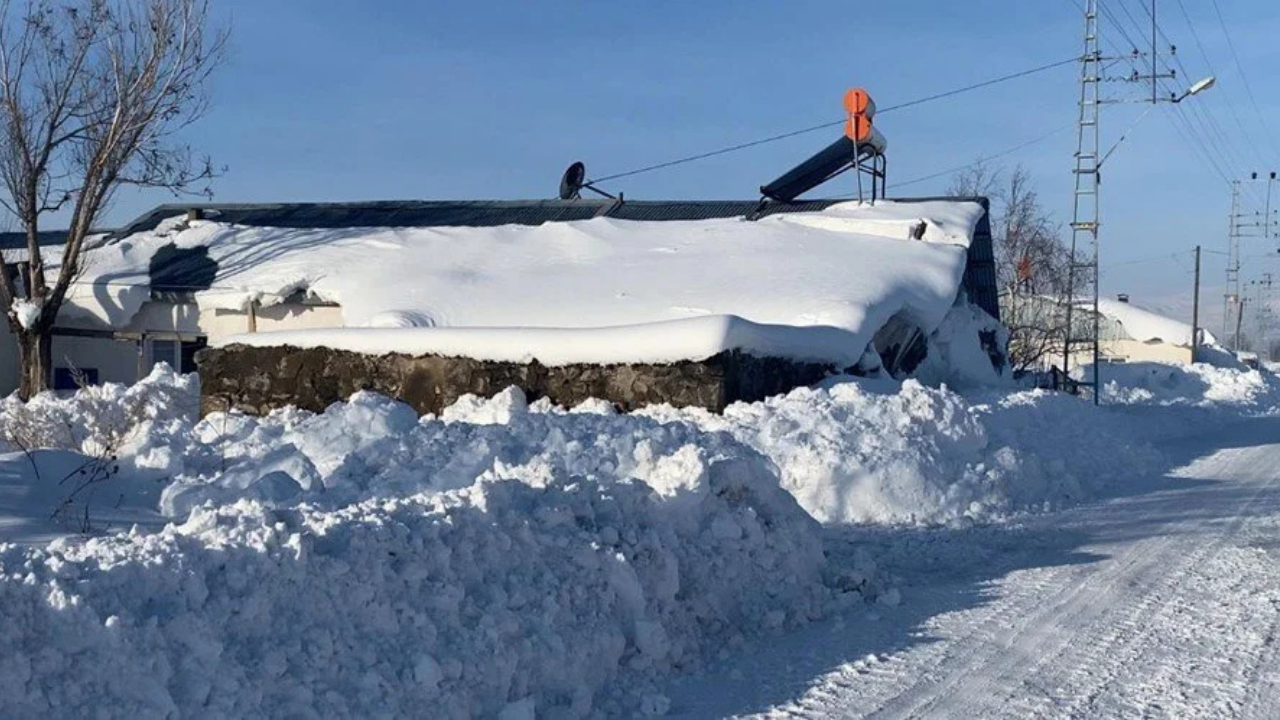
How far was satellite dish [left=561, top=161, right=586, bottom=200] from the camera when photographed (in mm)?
32688

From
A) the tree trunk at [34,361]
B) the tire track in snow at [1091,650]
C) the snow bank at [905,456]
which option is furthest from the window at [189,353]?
the tire track in snow at [1091,650]

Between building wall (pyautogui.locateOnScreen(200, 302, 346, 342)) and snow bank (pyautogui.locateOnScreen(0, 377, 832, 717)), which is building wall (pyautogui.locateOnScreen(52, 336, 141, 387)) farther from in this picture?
snow bank (pyautogui.locateOnScreen(0, 377, 832, 717))

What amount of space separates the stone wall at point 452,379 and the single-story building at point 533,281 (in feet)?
0.56

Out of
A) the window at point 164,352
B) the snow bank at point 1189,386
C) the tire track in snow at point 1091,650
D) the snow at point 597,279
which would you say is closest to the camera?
the tire track in snow at point 1091,650

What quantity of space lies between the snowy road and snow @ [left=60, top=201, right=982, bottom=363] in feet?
17.7

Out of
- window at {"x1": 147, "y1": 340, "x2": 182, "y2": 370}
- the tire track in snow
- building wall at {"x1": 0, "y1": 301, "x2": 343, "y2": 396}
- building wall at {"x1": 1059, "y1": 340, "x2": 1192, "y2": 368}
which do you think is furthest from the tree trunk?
building wall at {"x1": 1059, "y1": 340, "x2": 1192, "y2": 368}

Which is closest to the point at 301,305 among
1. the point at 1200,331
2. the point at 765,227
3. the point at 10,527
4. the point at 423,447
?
the point at 765,227

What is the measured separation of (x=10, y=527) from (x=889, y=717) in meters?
5.37

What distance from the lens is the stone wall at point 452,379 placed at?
15.3 meters

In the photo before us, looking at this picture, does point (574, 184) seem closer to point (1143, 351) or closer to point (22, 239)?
point (22, 239)

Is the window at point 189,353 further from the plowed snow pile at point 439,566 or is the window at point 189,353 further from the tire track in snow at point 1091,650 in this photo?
the tire track in snow at point 1091,650

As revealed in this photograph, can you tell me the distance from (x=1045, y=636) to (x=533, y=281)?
46.4ft

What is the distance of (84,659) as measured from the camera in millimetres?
4805

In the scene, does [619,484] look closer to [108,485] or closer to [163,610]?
[163,610]
